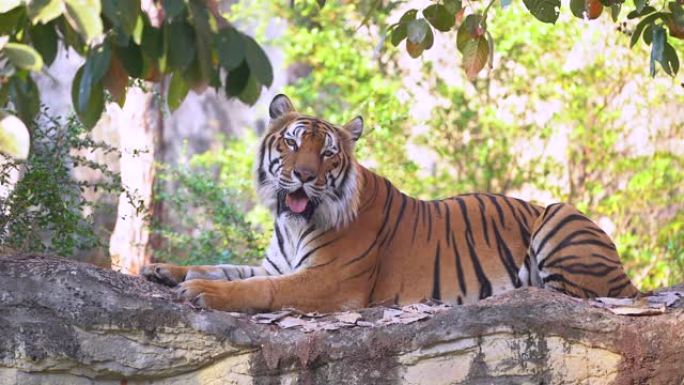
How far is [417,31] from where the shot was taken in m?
4.38

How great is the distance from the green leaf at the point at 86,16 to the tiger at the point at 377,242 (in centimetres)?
342

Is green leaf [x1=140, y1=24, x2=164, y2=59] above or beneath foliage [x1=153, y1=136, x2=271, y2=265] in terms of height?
beneath

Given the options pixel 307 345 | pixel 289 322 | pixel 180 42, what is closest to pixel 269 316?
pixel 289 322

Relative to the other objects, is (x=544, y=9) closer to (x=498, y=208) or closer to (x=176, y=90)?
(x=498, y=208)

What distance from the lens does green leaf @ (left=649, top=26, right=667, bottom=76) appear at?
4344mm

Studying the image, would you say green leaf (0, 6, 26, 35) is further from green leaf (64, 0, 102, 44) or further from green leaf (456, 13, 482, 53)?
green leaf (456, 13, 482, 53)

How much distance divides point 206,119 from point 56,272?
44.9 feet

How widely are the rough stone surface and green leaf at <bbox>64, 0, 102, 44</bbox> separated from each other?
261 cm

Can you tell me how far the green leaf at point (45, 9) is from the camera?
204 centimetres

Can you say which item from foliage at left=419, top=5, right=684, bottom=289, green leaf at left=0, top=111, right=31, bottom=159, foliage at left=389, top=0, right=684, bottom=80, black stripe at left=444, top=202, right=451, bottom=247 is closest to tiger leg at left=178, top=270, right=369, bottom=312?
black stripe at left=444, top=202, right=451, bottom=247

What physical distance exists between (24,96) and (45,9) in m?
0.26

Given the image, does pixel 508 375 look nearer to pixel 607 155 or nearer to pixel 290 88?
pixel 607 155

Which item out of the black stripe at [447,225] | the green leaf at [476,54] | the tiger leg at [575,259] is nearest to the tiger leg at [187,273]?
the black stripe at [447,225]

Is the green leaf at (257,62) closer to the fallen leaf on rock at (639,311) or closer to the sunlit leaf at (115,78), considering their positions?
the sunlit leaf at (115,78)
